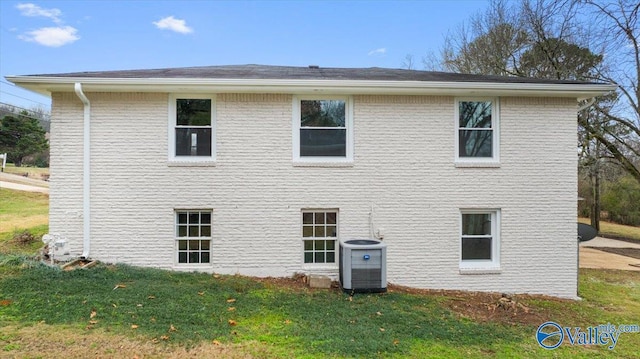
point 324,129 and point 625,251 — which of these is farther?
point 625,251

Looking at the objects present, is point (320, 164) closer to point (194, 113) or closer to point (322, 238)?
point (322, 238)

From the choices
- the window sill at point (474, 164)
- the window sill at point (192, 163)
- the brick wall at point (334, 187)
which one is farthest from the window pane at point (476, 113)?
the window sill at point (192, 163)

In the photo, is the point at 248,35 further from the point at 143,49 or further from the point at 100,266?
the point at 100,266

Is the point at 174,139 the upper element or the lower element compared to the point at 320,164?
upper

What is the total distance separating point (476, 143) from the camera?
7387mm

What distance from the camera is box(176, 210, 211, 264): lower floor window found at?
23.3 ft

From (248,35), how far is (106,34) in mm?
7297

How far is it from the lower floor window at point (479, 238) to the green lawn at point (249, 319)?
2.53ft

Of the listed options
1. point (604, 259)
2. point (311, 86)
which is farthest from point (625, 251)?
point (311, 86)

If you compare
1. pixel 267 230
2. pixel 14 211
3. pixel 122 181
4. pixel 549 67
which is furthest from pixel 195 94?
pixel 549 67

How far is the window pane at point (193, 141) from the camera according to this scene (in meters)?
7.07

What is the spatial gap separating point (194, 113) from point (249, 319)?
4.31 m

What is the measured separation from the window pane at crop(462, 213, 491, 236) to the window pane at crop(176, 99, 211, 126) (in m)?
5.72

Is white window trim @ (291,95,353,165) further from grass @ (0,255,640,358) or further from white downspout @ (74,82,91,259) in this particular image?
white downspout @ (74,82,91,259)
